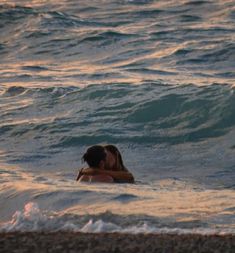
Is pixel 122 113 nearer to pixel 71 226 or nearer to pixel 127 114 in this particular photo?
pixel 127 114

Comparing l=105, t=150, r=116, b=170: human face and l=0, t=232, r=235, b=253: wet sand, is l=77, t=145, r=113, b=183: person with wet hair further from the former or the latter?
l=0, t=232, r=235, b=253: wet sand

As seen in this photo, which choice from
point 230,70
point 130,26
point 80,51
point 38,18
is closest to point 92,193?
point 230,70

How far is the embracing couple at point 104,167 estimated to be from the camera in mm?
9789

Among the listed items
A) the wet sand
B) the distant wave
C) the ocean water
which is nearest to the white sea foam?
the ocean water

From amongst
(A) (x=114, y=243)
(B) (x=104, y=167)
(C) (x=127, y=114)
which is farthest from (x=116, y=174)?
(C) (x=127, y=114)

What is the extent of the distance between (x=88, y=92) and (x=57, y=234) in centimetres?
1043

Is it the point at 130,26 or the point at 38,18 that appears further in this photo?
the point at 38,18

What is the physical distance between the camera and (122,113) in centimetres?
1562

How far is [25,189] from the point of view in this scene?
9258 mm

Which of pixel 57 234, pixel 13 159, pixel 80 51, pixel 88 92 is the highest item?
pixel 80 51

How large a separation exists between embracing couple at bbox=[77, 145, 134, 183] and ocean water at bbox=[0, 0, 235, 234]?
159 mm

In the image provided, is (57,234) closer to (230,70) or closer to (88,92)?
(88,92)

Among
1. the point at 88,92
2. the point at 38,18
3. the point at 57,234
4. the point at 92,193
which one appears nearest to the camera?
the point at 57,234

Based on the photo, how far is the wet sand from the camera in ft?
20.4
